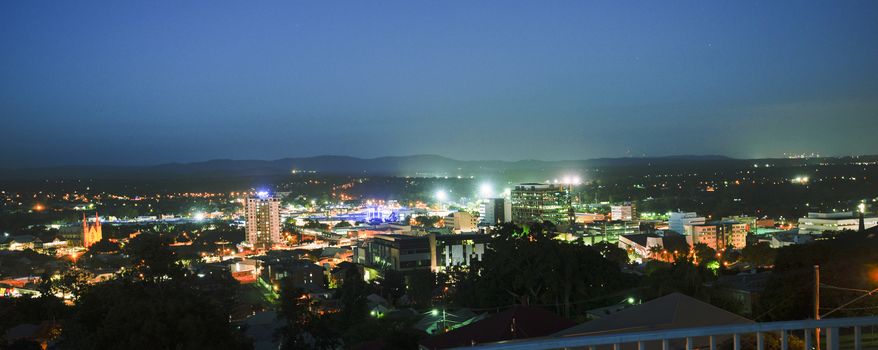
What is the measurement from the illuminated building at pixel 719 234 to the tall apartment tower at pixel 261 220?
26.2m

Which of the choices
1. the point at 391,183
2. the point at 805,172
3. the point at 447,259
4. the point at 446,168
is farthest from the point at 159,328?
the point at 446,168

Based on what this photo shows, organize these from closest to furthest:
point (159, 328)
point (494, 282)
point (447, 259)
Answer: point (159, 328) < point (494, 282) < point (447, 259)

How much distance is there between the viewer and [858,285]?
10.3m

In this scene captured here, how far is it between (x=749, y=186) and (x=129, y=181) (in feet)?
312

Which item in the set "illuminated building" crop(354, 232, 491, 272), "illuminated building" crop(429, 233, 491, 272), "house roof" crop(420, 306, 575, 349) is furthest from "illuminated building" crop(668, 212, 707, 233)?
"house roof" crop(420, 306, 575, 349)

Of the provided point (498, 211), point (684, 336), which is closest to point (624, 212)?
point (498, 211)

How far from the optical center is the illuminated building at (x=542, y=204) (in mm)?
47094

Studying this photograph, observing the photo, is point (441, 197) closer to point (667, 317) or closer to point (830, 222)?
point (830, 222)

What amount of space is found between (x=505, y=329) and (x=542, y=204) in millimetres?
40716

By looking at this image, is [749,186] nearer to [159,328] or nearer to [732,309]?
[732,309]

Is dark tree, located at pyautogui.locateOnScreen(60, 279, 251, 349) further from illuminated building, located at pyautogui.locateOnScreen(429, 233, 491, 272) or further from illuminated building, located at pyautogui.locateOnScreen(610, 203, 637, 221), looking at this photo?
illuminated building, located at pyautogui.locateOnScreen(610, 203, 637, 221)

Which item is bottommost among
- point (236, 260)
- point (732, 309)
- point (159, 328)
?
point (236, 260)

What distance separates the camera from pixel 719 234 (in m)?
36.8

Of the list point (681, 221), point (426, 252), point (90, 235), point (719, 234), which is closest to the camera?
point (426, 252)
